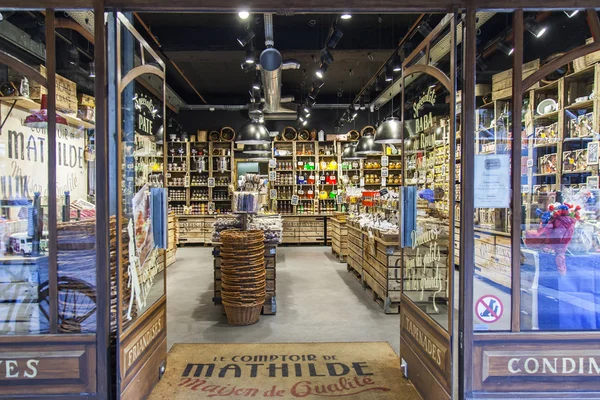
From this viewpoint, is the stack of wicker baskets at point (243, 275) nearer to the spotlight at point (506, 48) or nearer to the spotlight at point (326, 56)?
the spotlight at point (506, 48)

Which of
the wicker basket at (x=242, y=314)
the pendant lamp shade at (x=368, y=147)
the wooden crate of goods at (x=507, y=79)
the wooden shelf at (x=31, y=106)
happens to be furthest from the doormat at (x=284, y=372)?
the pendant lamp shade at (x=368, y=147)

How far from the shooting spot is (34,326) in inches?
93.4

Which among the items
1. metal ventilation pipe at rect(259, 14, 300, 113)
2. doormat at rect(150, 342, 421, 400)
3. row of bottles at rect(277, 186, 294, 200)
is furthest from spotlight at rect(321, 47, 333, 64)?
row of bottles at rect(277, 186, 294, 200)

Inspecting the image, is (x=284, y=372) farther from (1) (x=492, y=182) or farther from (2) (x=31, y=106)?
(2) (x=31, y=106)

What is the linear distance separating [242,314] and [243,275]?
49 centimetres

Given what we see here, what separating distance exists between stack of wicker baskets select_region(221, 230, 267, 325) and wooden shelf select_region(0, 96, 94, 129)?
2345mm

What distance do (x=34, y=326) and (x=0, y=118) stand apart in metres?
1.34

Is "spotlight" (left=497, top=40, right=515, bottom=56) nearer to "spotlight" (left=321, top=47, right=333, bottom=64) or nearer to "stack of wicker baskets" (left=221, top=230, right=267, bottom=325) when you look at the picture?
"stack of wicker baskets" (left=221, top=230, right=267, bottom=325)

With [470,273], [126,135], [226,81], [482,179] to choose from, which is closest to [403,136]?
[482,179]

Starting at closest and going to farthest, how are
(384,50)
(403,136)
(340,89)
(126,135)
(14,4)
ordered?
(14,4) < (126,135) < (403,136) < (384,50) < (340,89)

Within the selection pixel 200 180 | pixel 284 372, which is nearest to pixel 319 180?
pixel 200 180

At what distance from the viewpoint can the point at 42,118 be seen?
94.3 inches

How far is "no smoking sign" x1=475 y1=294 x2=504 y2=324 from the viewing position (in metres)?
2.40

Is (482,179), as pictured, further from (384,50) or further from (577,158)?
(384,50)
